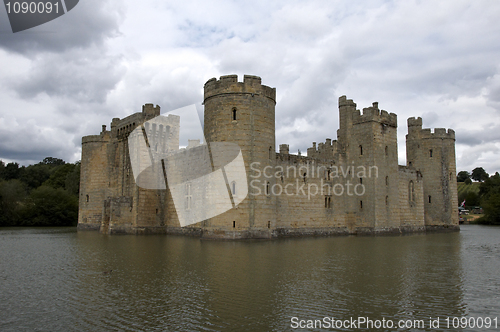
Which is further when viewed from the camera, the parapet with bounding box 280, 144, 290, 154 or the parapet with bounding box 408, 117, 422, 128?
the parapet with bounding box 408, 117, 422, 128

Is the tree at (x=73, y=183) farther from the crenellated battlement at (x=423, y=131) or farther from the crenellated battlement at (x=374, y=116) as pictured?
the crenellated battlement at (x=423, y=131)

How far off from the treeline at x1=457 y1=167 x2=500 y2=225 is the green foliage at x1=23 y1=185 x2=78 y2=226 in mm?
56441

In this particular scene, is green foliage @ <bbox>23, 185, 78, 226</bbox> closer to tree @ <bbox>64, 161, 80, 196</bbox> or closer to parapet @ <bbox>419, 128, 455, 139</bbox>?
tree @ <bbox>64, 161, 80, 196</bbox>

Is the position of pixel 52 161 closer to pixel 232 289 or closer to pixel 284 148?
pixel 284 148

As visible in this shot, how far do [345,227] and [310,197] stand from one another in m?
4.25

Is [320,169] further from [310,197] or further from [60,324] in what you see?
[60,324]

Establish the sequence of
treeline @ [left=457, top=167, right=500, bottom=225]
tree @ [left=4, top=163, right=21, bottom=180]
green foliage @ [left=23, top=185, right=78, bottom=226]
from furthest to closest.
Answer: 1. tree @ [left=4, top=163, right=21, bottom=180]
2. treeline @ [left=457, top=167, right=500, bottom=225]
3. green foliage @ [left=23, top=185, right=78, bottom=226]

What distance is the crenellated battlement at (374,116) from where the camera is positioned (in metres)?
30.7

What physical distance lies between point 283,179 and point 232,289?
58.9 feet

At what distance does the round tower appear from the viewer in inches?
920

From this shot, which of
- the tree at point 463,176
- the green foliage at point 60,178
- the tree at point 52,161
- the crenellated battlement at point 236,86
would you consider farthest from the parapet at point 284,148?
the tree at point 463,176

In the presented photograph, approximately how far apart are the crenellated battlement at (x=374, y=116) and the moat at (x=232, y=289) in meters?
15.7

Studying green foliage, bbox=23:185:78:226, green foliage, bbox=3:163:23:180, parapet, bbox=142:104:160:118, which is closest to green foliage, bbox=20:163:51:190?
green foliage, bbox=3:163:23:180

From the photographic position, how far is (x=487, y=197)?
224 ft
